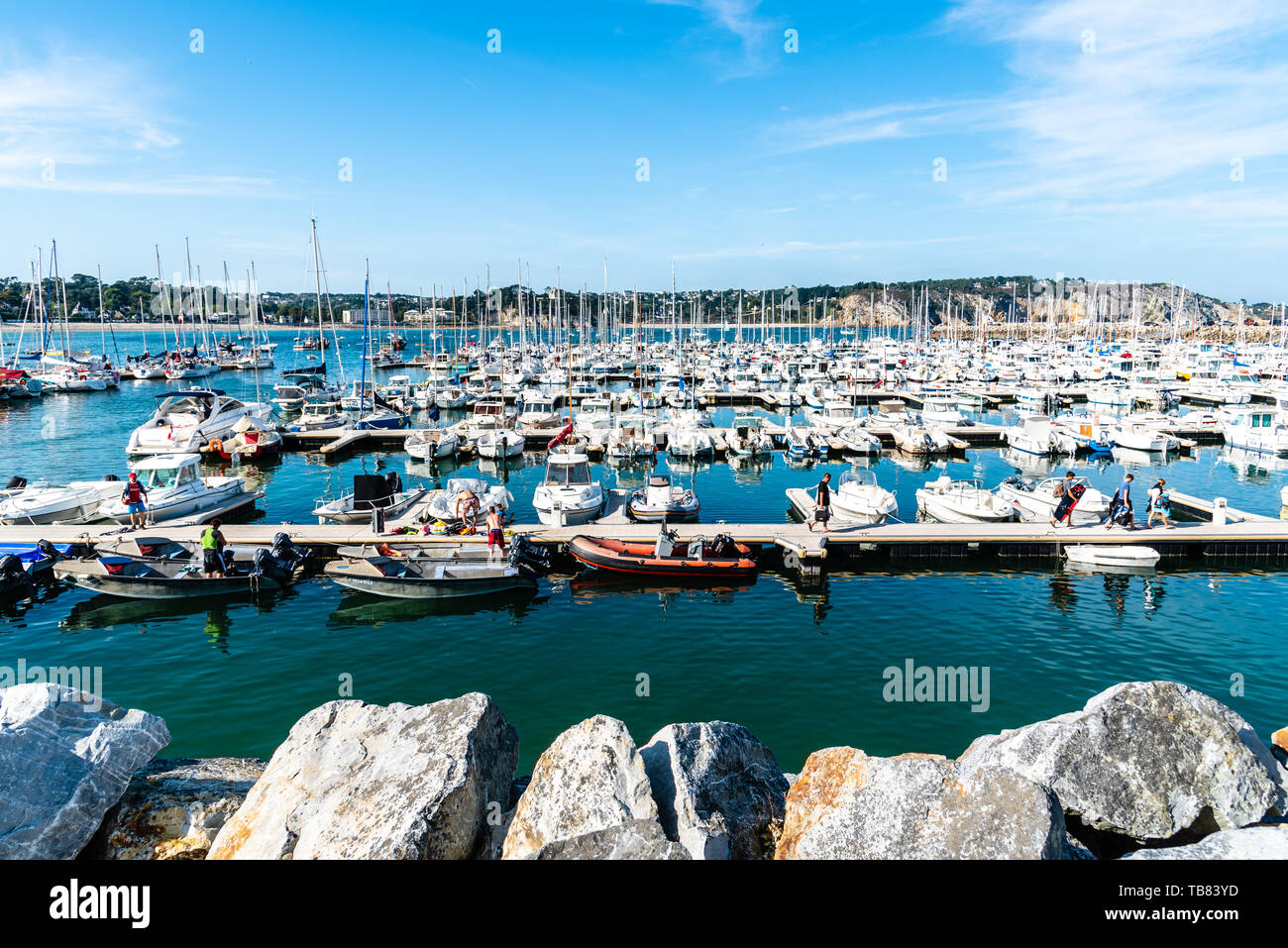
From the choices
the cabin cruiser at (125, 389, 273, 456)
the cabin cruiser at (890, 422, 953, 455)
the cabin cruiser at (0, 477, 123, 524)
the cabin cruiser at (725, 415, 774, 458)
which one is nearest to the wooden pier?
the cabin cruiser at (0, 477, 123, 524)

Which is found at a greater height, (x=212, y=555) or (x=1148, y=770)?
(x=1148, y=770)

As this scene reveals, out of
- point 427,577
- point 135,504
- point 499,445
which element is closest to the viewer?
point 427,577

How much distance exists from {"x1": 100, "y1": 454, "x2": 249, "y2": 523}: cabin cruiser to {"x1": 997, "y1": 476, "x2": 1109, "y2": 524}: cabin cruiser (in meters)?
32.2

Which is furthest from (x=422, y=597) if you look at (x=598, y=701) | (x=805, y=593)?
(x=805, y=593)

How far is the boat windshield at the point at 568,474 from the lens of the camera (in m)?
30.5

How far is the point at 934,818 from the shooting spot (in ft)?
22.9

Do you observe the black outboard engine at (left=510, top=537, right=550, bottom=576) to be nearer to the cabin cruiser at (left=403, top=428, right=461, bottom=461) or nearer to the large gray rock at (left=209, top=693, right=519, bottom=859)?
the large gray rock at (left=209, top=693, right=519, bottom=859)

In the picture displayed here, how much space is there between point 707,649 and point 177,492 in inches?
904

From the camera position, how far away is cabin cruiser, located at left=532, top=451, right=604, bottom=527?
28500 mm

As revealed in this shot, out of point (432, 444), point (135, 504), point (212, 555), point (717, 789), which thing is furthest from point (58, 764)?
point (432, 444)

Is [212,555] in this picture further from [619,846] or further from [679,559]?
[619,846]

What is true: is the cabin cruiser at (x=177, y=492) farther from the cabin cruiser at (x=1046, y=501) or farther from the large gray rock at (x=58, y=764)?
the cabin cruiser at (x=1046, y=501)

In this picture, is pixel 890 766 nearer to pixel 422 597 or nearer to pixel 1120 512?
pixel 422 597
